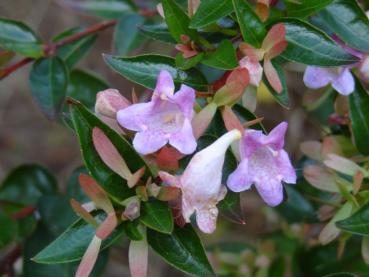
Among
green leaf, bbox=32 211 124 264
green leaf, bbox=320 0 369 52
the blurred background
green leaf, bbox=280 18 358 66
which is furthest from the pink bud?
the blurred background

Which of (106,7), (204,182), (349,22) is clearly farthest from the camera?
(106,7)

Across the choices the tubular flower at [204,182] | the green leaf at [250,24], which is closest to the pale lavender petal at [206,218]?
the tubular flower at [204,182]

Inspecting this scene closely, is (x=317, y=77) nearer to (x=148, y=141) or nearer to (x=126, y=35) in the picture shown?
(x=148, y=141)

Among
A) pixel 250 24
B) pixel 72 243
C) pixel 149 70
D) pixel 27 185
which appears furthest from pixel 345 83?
pixel 27 185

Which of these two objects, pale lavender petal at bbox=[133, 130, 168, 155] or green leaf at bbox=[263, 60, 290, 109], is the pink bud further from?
green leaf at bbox=[263, 60, 290, 109]

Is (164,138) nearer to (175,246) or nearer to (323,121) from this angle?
(175,246)

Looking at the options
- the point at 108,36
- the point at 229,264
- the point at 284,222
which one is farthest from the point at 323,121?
the point at 108,36
